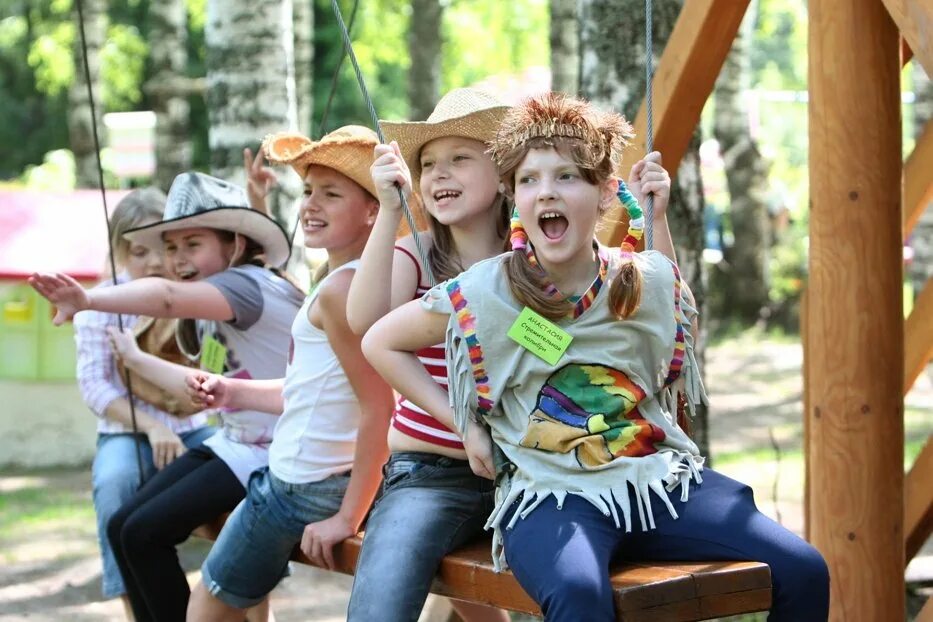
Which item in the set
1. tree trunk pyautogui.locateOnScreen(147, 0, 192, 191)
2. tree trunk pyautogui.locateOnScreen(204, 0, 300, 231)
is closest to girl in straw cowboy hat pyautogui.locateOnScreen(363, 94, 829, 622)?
tree trunk pyautogui.locateOnScreen(204, 0, 300, 231)

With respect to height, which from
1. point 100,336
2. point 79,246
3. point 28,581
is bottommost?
point 28,581

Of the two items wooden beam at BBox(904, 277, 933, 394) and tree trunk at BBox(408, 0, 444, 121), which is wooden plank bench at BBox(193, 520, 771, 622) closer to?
wooden beam at BBox(904, 277, 933, 394)

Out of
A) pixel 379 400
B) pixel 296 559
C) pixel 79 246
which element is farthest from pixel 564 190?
pixel 79 246

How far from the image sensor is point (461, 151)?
141 inches

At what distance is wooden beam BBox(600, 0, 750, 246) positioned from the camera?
4.24 m

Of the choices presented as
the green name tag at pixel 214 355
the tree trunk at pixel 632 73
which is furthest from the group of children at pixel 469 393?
the tree trunk at pixel 632 73

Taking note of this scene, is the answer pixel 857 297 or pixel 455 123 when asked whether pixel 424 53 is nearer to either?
pixel 857 297

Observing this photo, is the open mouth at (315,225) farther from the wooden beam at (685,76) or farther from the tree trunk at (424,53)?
the tree trunk at (424,53)

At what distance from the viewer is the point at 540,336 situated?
310 cm

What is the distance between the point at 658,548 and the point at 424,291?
87 cm

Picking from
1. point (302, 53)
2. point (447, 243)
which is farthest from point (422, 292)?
point (302, 53)

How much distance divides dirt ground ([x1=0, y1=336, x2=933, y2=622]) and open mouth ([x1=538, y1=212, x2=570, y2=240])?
308 centimetres

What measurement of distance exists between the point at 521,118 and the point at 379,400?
0.83m

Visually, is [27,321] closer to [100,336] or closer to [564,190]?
[100,336]
